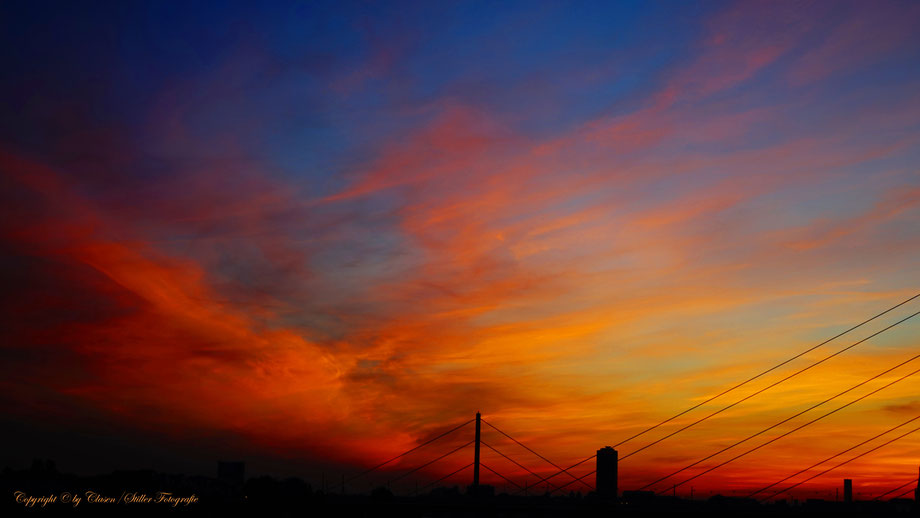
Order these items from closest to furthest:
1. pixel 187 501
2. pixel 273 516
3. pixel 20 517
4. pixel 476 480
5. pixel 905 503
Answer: pixel 476 480 < pixel 20 517 < pixel 187 501 < pixel 905 503 < pixel 273 516

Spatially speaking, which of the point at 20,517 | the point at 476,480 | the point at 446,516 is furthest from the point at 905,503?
the point at 20,517

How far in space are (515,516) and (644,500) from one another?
26.4 m

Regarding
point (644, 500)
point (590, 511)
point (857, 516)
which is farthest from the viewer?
point (644, 500)

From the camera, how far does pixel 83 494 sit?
382 ft

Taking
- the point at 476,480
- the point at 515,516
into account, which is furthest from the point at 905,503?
the point at 476,480

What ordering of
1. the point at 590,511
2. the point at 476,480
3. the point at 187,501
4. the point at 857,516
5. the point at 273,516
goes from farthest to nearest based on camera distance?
the point at 273,516 → the point at 187,501 → the point at 590,511 → the point at 476,480 → the point at 857,516

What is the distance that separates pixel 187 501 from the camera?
335 ft

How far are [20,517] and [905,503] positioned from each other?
381ft

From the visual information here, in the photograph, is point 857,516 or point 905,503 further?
point 905,503

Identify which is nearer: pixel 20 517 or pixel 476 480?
pixel 476 480

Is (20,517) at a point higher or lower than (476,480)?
lower

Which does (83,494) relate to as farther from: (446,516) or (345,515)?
(446,516)

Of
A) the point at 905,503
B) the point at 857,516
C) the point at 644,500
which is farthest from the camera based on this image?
the point at 644,500

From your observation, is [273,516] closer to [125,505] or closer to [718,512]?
[125,505]
